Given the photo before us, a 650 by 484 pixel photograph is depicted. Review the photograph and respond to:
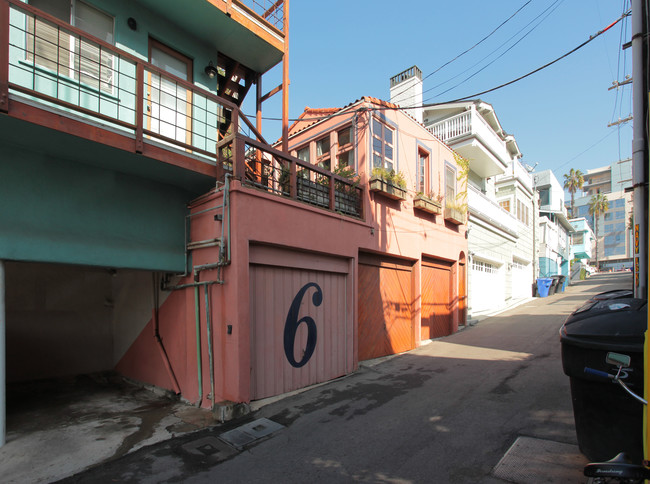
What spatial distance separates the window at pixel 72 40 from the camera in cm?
555

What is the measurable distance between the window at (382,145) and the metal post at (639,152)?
5.02m

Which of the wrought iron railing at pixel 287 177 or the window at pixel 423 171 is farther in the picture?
the window at pixel 423 171

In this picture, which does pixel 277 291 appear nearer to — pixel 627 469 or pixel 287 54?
pixel 627 469

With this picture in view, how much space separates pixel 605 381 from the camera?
2.81 m

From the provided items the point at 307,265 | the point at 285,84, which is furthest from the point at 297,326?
the point at 285,84

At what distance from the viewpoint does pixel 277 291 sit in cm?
637

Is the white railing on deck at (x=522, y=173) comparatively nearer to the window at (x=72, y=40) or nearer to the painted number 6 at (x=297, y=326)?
the painted number 6 at (x=297, y=326)

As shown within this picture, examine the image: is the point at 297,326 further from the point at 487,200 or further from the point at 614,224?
the point at 614,224

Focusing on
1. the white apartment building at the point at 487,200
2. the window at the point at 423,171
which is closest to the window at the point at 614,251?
the white apartment building at the point at 487,200

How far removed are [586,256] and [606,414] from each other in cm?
5464

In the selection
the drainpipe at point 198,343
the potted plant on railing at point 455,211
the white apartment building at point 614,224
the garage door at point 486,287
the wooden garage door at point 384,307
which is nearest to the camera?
the drainpipe at point 198,343

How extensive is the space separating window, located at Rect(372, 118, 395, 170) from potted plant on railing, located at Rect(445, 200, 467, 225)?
297 centimetres

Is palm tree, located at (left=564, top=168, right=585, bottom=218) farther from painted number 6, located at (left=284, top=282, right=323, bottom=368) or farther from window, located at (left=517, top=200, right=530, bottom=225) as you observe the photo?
painted number 6, located at (left=284, top=282, right=323, bottom=368)

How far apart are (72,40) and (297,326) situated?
19.8ft
